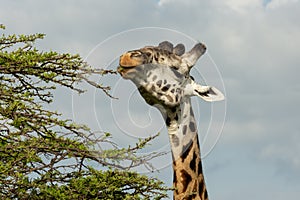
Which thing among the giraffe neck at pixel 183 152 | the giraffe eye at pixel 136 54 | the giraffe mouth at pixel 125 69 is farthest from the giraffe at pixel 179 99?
the giraffe mouth at pixel 125 69

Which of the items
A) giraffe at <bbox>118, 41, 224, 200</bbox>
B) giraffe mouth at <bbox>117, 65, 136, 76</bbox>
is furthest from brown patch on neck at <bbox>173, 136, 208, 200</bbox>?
giraffe mouth at <bbox>117, 65, 136, 76</bbox>

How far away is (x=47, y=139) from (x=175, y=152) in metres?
2.15

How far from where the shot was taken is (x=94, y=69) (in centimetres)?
795

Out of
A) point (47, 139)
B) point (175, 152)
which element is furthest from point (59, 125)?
point (175, 152)

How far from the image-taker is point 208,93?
697cm

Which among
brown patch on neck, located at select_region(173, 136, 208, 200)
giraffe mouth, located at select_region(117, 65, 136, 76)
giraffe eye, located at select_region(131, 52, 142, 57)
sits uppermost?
giraffe eye, located at select_region(131, 52, 142, 57)

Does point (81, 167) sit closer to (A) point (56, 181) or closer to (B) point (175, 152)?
(A) point (56, 181)

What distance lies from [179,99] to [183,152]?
64cm

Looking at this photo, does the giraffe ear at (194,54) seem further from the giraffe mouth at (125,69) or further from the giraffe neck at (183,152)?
the giraffe mouth at (125,69)

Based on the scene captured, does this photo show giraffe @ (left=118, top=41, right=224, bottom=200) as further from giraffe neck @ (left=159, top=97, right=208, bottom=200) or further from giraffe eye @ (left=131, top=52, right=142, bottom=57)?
giraffe eye @ (left=131, top=52, right=142, bottom=57)

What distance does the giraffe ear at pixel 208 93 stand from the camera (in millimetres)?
6918

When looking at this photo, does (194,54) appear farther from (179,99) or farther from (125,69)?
(125,69)

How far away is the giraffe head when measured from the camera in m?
6.41

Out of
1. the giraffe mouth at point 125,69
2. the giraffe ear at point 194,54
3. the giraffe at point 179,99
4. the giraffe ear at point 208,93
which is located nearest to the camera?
the giraffe mouth at point 125,69
